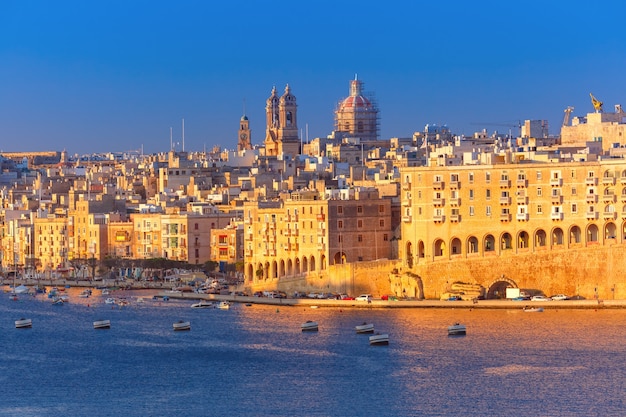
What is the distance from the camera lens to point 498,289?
228ft

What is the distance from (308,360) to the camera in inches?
2283

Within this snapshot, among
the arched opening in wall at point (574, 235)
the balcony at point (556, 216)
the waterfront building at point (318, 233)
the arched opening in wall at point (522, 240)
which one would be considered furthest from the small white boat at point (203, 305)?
the arched opening in wall at point (574, 235)

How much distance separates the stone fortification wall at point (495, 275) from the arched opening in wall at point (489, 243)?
145 cm

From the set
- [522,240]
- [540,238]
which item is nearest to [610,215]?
[540,238]

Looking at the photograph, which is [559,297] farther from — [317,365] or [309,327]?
[317,365]

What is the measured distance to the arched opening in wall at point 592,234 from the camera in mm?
69062

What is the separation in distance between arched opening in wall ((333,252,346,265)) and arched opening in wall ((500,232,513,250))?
6.37m

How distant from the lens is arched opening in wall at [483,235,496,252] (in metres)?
70.6

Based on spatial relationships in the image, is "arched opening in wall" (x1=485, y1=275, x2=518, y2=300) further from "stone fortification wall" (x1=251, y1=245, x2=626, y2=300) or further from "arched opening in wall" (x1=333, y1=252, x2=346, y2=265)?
"arched opening in wall" (x1=333, y1=252, x2=346, y2=265)

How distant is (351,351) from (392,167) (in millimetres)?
43997

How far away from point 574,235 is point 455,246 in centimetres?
416

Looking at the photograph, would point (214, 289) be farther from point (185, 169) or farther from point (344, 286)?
point (185, 169)

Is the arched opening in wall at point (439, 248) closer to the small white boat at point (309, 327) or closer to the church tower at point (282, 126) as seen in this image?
the small white boat at point (309, 327)

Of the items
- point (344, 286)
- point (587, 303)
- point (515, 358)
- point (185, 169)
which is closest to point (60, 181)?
point (185, 169)
